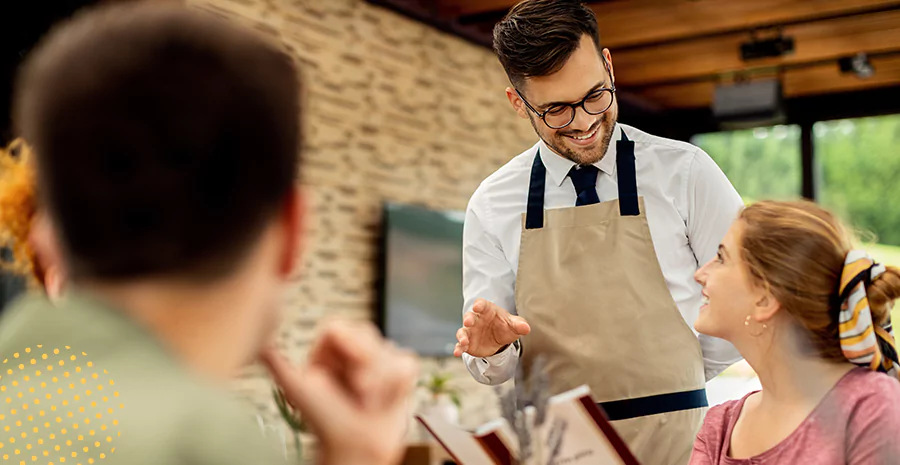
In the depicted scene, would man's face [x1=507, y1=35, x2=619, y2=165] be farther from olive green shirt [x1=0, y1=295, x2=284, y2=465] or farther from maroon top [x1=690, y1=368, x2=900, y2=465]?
olive green shirt [x1=0, y1=295, x2=284, y2=465]

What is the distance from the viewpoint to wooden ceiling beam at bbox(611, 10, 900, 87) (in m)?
5.85

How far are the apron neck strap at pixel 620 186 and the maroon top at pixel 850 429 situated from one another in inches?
22.0

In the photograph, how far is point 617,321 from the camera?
6.00 feet

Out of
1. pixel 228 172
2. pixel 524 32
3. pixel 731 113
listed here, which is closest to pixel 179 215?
pixel 228 172

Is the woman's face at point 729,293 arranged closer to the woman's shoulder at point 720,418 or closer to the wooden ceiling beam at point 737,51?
the woman's shoulder at point 720,418

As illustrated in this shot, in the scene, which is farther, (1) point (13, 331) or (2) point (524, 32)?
(2) point (524, 32)

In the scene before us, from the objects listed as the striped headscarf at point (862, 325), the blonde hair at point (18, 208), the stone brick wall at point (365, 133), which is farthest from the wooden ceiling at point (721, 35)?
the striped headscarf at point (862, 325)

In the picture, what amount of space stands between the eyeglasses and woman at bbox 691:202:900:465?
381mm

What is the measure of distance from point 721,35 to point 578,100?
4629 millimetres

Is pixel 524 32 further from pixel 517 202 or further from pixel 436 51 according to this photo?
pixel 436 51

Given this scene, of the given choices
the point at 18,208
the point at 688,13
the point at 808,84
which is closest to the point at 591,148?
the point at 18,208

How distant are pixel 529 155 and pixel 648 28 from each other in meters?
4.10

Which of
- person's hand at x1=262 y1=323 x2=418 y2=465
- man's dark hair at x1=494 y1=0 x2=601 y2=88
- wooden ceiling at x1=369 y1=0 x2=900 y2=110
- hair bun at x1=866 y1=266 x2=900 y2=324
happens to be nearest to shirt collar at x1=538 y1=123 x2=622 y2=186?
man's dark hair at x1=494 y1=0 x2=601 y2=88

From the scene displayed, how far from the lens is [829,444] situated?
56.5 inches
